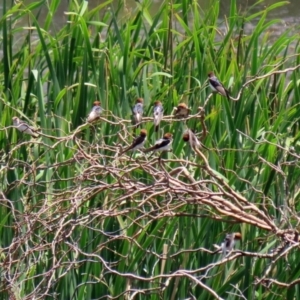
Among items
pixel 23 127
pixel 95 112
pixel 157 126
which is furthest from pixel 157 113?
pixel 23 127

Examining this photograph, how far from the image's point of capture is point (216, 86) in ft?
12.6

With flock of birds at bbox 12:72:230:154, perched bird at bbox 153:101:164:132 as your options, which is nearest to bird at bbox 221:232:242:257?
flock of birds at bbox 12:72:230:154

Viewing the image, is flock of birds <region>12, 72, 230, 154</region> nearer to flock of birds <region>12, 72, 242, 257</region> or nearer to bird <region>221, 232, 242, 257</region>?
flock of birds <region>12, 72, 242, 257</region>

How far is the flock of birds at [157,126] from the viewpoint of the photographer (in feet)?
11.1

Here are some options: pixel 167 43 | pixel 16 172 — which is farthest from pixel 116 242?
pixel 167 43

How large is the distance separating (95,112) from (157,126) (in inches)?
10.7

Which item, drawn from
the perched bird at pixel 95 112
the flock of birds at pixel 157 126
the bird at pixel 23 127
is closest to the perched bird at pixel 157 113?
the flock of birds at pixel 157 126

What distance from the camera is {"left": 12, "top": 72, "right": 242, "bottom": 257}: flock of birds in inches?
133

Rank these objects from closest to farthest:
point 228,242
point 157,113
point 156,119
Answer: point 228,242, point 156,119, point 157,113

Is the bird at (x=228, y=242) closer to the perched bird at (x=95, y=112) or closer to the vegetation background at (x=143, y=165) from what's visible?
the vegetation background at (x=143, y=165)

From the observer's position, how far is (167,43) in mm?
4648

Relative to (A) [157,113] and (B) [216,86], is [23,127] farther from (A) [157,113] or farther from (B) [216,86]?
(B) [216,86]

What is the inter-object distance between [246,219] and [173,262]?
0.81 m

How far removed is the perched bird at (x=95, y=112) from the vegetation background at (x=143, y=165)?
0.29 feet
